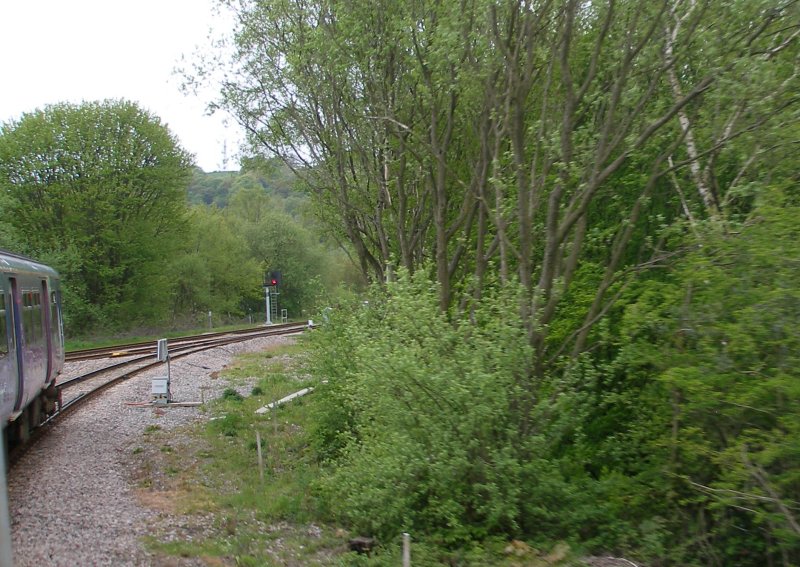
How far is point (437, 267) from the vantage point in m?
13.7

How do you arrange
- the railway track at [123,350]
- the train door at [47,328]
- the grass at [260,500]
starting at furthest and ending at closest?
the railway track at [123,350] < the train door at [47,328] < the grass at [260,500]

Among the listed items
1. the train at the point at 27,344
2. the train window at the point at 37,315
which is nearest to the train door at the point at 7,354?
the train at the point at 27,344

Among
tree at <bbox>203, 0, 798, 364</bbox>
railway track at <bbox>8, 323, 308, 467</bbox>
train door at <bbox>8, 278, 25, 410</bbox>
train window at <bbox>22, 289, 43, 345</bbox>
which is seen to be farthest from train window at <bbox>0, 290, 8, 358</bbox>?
tree at <bbox>203, 0, 798, 364</bbox>

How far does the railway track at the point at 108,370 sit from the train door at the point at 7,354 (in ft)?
5.33

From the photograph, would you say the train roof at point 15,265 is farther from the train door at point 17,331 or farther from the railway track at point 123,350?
the railway track at point 123,350

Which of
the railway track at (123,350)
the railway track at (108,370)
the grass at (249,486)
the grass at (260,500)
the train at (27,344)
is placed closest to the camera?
the grass at (260,500)

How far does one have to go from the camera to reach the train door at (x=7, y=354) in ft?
30.9

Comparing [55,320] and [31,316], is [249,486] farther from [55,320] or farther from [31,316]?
[55,320]

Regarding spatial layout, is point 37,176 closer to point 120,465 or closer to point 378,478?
point 120,465

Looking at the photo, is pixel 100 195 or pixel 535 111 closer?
pixel 535 111

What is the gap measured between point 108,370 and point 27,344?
1077cm

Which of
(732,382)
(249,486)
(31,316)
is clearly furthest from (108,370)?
(732,382)

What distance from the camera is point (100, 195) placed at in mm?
34719

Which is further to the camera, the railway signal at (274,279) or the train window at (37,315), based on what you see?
the railway signal at (274,279)
